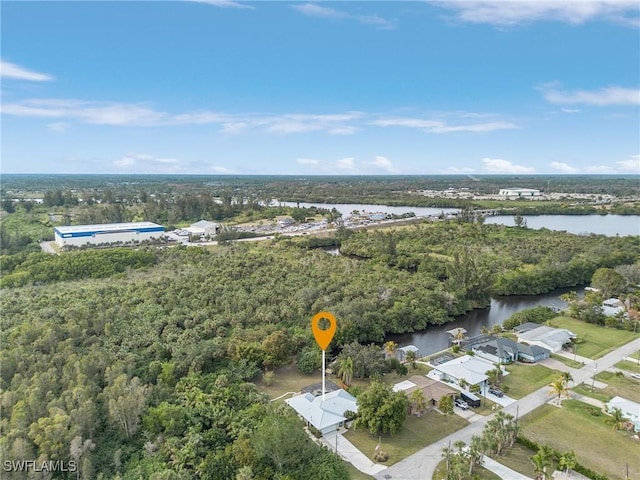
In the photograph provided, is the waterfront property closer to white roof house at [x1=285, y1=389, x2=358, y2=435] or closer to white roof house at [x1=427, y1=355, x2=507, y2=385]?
white roof house at [x1=427, y1=355, x2=507, y2=385]

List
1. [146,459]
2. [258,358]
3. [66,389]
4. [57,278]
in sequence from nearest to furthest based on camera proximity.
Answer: [146,459] < [66,389] < [258,358] < [57,278]

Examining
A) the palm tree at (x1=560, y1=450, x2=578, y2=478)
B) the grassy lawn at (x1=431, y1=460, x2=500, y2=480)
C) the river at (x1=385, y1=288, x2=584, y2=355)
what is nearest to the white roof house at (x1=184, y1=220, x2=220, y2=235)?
the river at (x1=385, y1=288, x2=584, y2=355)

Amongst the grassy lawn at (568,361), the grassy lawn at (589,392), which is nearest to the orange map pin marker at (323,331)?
the grassy lawn at (589,392)

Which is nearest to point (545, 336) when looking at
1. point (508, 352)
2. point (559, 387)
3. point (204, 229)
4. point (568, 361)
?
point (568, 361)

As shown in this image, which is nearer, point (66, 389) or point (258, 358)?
point (66, 389)

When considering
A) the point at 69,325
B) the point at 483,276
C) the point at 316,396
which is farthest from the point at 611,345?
the point at 69,325

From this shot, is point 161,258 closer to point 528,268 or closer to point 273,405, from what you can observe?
point 273,405
